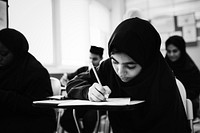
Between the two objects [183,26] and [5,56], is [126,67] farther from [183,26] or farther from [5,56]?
[183,26]

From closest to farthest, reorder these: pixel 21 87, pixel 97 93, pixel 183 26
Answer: pixel 97 93
pixel 21 87
pixel 183 26

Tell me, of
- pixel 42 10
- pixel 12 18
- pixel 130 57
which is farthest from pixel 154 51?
pixel 42 10

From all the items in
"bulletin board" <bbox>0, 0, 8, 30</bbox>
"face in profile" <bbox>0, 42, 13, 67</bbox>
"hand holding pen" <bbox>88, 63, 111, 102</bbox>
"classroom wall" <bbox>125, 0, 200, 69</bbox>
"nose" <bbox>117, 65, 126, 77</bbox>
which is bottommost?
"hand holding pen" <bbox>88, 63, 111, 102</bbox>

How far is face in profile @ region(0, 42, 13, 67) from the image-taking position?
4.89 feet

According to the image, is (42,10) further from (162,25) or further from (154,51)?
(154,51)

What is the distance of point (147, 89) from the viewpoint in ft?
3.33

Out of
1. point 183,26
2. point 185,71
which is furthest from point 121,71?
point 183,26

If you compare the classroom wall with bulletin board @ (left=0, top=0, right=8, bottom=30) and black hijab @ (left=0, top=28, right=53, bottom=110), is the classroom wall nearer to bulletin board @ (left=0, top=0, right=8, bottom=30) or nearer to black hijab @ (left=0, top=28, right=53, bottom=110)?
bulletin board @ (left=0, top=0, right=8, bottom=30)

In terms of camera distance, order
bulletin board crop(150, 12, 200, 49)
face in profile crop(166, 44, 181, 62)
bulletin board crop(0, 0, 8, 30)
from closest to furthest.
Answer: bulletin board crop(0, 0, 8, 30), face in profile crop(166, 44, 181, 62), bulletin board crop(150, 12, 200, 49)

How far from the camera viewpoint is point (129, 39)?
1048mm

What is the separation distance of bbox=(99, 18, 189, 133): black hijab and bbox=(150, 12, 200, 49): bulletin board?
10.5 ft

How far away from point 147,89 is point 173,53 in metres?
2.13

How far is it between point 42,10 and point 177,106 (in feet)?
8.82

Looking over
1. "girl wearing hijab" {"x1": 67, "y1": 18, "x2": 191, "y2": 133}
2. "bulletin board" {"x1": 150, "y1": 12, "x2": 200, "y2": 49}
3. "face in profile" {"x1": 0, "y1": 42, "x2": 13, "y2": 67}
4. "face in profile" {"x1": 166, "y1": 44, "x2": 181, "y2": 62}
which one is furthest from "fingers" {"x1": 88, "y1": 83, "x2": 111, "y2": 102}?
"bulletin board" {"x1": 150, "y1": 12, "x2": 200, "y2": 49}
